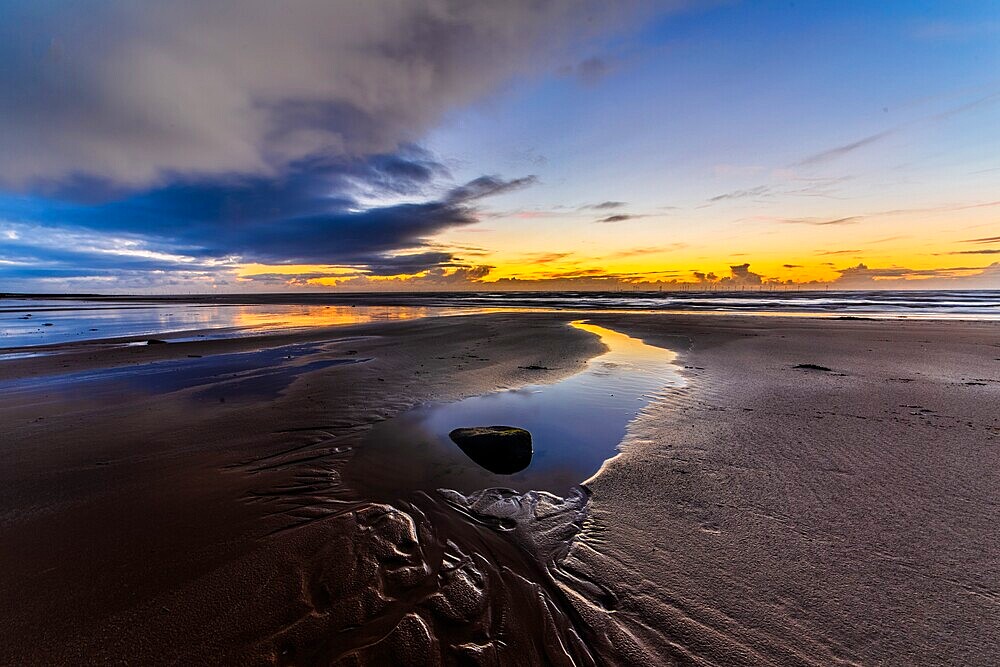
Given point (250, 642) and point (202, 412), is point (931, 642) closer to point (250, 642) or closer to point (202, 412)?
point (250, 642)

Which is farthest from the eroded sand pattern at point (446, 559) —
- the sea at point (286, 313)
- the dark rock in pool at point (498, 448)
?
the sea at point (286, 313)

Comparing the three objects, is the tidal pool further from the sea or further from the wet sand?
the sea

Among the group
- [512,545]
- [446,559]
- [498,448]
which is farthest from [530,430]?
[446,559]

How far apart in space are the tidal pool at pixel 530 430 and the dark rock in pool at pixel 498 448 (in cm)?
15

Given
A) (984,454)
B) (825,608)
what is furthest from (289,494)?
(984,454)

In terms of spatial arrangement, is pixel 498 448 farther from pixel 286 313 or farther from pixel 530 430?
pixel 286 313

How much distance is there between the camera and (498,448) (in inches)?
249

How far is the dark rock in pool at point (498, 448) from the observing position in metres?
6.17

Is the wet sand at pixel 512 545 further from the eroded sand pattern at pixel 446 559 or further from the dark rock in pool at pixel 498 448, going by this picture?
the dark rock in pool at pixel 498 448

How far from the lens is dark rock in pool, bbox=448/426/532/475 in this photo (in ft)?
20.2

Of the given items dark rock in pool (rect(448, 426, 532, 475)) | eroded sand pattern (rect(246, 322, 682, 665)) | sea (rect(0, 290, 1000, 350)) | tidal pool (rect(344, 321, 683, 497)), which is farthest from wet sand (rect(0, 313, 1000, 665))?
sea (rect(0, 290, 1000, 350))

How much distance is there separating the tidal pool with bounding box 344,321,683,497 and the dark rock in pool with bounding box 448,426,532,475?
0.15 metres

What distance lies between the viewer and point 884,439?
6.45 meters

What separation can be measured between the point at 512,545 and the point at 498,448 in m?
2.21
